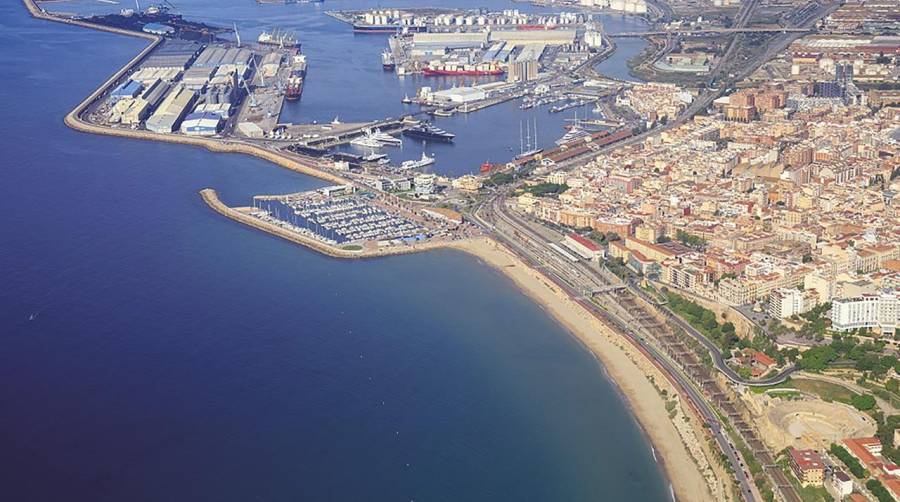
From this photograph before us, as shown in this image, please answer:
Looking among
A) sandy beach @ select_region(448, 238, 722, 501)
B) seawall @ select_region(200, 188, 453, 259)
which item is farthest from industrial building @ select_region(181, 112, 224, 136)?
sandy beach @ select_region(448, 238, 722, 501)

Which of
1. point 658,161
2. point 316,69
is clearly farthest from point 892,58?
point 316,69

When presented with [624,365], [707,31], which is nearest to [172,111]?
[624,365]

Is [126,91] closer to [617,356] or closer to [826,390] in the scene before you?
[617,356]

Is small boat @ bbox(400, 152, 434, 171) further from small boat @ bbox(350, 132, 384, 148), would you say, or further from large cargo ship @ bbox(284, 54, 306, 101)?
large cargo ship @ bbox(284, 54, 306, 101)

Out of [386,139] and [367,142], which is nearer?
[367,142]

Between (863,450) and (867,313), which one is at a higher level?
(867,313)

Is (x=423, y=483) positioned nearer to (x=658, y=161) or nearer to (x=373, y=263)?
(x=373, y=263)

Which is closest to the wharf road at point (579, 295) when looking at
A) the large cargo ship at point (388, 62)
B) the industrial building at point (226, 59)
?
the industrial building at point (226, 59)
